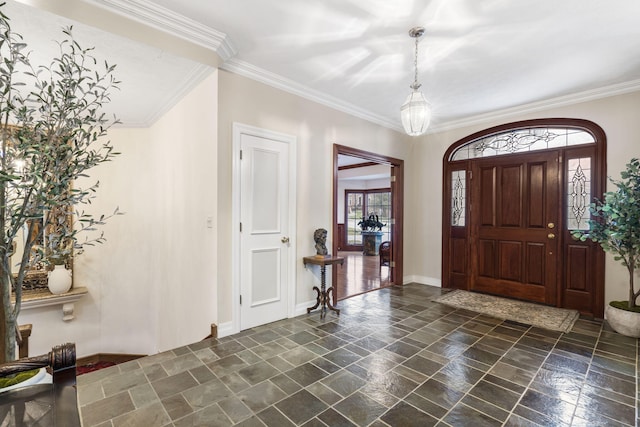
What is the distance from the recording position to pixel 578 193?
3.93 meters

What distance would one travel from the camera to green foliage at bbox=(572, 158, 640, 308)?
312 cm

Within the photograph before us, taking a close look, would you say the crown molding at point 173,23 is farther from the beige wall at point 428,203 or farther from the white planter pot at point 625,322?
the white planter pot at point 625,322

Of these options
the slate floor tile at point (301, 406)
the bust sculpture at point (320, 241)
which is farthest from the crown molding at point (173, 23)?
the slate floor tile at point (301, 406)

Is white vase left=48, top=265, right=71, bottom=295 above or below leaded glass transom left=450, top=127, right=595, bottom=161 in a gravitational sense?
below

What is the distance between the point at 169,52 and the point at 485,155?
4532 millimetres

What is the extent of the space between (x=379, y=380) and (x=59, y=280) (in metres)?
4.29

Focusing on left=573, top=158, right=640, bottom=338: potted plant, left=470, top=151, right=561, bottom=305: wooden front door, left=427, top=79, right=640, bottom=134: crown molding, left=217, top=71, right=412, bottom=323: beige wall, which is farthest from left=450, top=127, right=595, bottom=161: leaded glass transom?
left=217, top=71, right=412, bottom=323: beige wall

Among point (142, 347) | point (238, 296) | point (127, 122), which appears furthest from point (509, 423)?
point (127, 122)

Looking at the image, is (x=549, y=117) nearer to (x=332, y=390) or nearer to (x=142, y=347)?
(x=332, y=390)

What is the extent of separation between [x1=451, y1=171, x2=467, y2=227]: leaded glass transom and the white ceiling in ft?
4.35

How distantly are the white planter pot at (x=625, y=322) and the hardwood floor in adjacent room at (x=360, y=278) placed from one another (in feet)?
9.38

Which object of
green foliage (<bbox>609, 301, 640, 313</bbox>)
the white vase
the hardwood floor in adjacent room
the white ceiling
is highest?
the white ceiling

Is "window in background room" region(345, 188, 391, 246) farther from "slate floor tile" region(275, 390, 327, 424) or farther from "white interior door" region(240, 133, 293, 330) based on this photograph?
"slate floor tile" region(275, 390, 327, 424)

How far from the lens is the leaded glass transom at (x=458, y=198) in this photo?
196 inches
